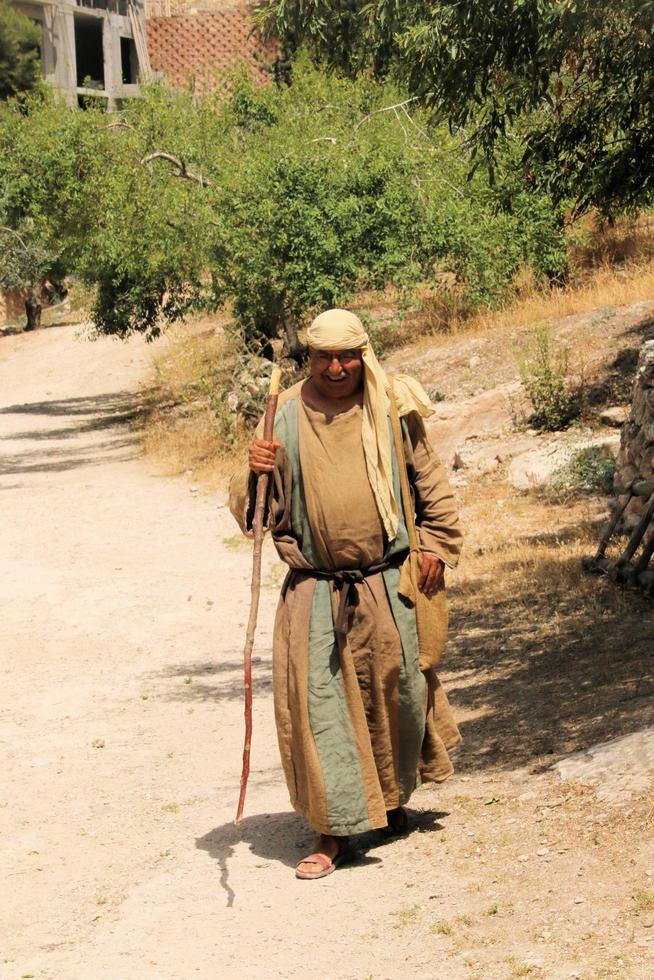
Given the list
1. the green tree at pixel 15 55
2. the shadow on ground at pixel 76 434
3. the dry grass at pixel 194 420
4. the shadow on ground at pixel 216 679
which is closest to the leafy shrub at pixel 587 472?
the shadow on ground at pixel 216 679

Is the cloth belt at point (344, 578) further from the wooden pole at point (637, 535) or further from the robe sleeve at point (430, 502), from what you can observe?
the wooden pole at point (637, 535)

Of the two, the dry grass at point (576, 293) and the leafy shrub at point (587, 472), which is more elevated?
the dry grass at point (576, 293)

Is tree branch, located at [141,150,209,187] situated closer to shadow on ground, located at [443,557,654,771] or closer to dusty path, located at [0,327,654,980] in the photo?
dusty path, located at [0,327,654,980]

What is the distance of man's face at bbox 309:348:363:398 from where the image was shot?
181 inches

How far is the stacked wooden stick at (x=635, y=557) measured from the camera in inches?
Answer: 314

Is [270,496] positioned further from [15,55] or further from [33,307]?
[15,55]

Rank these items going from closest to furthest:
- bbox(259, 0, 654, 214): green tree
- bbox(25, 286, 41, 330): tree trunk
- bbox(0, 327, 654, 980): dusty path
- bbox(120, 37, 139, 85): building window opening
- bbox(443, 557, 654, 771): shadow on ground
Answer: bbox(0, 327, 654, 980): dusty path < bbox(443, 557, 654, 771): shadow on ground < bbox(259, 0, 654, 214): green tree < bbox(25, 286, 41, 330): tree trunk < bbox(120, 37, 139, 85): building window opening

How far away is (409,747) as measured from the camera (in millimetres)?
4695

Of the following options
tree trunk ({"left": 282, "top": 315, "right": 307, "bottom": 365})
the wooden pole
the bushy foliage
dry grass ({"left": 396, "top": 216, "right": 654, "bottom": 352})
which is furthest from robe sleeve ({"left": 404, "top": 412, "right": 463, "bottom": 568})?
tree trunk ({"left": 282, "top": 315, "right": 307, "bottom": 365})

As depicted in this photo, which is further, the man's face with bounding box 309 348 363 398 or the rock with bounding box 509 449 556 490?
the rock with bounding box 509 449 556 490

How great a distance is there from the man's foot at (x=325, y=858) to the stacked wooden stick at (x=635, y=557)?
11.7ft

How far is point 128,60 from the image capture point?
47312 millimetres

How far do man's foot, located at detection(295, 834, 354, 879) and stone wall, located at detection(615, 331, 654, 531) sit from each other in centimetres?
488

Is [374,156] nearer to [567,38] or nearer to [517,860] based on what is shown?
[567,38]
